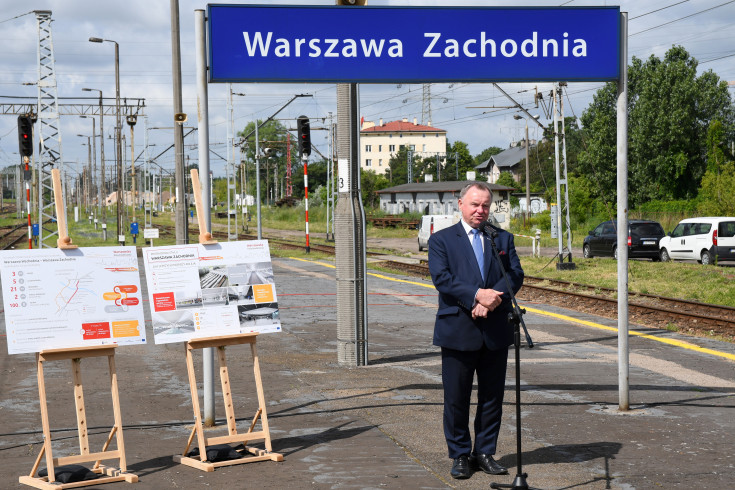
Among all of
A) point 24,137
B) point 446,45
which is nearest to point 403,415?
point 446,45

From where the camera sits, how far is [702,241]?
31281 mm

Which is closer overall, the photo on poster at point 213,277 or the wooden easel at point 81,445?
the wooden easel at point 81,445

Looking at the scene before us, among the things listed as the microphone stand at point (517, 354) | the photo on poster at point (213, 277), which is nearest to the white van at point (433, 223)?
the photo on poster at point (213, 277)

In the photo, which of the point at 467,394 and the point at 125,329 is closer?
the point at 467,394

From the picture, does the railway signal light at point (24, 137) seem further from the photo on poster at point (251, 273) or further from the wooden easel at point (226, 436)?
the wooden easel at point (226, 436)

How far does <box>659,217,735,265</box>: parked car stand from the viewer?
30.4 m

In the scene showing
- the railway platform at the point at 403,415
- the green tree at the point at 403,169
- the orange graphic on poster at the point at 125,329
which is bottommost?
the railway platform at the point at 403,415

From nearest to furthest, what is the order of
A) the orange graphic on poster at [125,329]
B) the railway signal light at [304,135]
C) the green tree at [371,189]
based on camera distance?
the orange graphic on poster at [125,329], the railway signal light at [304,135], the green tree at [371,189]

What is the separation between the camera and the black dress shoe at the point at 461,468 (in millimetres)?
6078

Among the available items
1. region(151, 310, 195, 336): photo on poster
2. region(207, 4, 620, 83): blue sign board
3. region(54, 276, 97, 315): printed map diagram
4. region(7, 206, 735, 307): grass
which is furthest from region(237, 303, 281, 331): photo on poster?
region(7, 206, 735, 307): grass

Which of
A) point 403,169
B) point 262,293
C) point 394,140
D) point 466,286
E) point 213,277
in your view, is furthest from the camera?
point 394,140

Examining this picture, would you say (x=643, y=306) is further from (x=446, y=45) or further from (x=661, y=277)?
(x=446, y=45)

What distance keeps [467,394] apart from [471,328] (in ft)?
1.65

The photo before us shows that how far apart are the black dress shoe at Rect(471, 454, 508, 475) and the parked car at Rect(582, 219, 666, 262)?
28.6m
